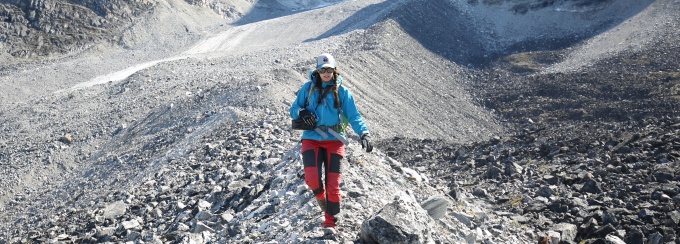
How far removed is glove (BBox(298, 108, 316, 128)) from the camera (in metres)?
7.41

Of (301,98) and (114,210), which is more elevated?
(301,98)

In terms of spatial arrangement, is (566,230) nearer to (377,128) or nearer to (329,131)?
(329,131)

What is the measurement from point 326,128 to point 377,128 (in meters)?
13.1

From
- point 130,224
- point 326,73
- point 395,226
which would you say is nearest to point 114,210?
point 130,224

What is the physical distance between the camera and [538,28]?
142ft

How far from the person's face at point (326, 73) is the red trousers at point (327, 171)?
751mm

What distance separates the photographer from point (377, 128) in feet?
67.5

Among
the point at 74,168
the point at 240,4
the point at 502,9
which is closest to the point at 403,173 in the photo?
the point at 74,168

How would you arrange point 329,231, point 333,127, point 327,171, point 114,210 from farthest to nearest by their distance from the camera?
point 114,210 → point 333,127 → point 327,171 → point 329,231

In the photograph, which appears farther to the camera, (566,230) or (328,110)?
(566,230)

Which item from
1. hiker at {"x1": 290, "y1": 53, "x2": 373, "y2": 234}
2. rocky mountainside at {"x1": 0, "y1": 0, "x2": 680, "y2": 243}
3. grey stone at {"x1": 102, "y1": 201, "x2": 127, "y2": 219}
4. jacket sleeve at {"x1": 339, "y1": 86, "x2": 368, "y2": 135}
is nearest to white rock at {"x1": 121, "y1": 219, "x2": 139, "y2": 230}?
rocky mountainside at {"x1": 0, "y1": 0, "x2": 680, "y2": 243}

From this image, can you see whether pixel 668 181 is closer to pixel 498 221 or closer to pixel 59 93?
pixel 498 221

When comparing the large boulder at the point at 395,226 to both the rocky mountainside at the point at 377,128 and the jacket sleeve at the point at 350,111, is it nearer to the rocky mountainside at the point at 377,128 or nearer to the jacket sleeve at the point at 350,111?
the rocky mountainside at the point at 377,128

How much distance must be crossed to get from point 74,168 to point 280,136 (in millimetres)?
8917
